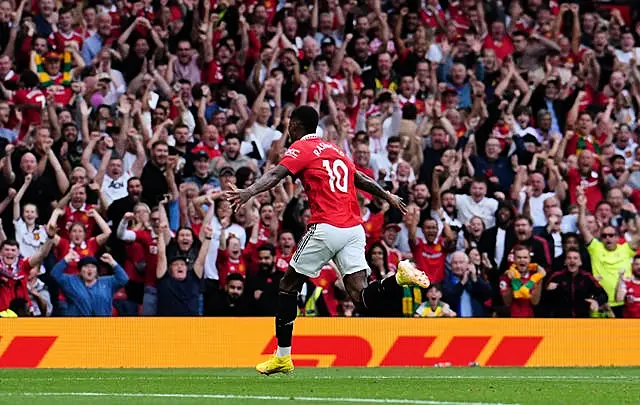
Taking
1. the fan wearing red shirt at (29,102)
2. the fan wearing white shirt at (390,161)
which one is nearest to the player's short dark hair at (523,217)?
the fan wearing white shirt at (390,161)

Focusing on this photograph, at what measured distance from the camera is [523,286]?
19016mm

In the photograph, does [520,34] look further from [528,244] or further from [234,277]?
[234,277]

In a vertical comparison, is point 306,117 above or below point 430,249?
above

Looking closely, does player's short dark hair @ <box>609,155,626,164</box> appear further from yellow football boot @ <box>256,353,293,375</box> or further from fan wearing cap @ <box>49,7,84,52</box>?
yellow football boot @ <box>256,353,293,375</box>

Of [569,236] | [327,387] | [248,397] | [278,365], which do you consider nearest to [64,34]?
[569,236]

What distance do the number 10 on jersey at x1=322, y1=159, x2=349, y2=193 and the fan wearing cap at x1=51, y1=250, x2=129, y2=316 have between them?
5.94 m

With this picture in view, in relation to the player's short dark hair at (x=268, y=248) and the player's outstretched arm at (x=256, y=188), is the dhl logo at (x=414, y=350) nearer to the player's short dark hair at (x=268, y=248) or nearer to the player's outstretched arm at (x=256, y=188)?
the player's short dark hair at (x=268, y=248)

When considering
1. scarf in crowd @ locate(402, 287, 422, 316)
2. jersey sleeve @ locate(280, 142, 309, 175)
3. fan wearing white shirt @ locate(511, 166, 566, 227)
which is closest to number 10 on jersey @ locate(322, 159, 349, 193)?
jersey sleeve @ locate(280, 142, 309, 175)

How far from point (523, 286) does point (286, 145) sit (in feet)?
14.7

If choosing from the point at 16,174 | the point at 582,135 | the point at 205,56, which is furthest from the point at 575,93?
the point at 16,174

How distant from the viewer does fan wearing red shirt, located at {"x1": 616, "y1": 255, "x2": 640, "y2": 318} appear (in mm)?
19406

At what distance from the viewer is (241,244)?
1922 cm

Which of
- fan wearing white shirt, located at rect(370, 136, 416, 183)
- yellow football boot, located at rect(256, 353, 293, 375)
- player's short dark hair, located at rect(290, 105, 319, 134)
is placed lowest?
fan wearing white shirt, located at rect(370, 136, 416, 183)

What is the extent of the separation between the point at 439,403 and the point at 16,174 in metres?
10.4
